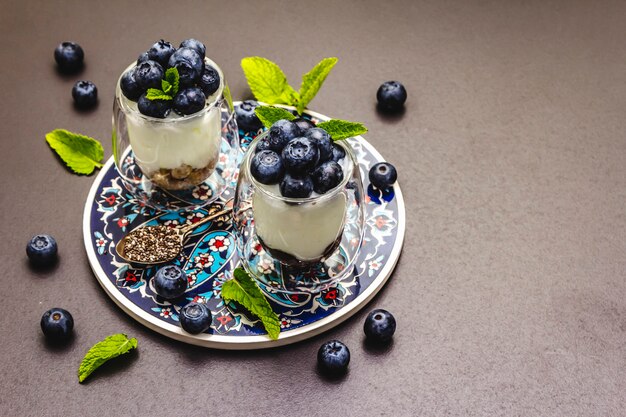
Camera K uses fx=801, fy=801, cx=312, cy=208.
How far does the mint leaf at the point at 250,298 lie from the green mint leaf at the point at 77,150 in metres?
0.49

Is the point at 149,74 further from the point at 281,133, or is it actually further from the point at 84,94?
the point at 84,94

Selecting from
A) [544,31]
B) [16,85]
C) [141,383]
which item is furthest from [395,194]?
[16,85]

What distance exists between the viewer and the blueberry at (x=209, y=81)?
5.11ft

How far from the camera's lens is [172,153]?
1595 mm

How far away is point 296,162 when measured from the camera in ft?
4.37

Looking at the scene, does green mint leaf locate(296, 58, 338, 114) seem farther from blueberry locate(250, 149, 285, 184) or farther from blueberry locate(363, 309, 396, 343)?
blueberry locate(363, 309, 396, 343)

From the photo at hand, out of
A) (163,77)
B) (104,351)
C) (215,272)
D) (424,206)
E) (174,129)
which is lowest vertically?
(104,351)

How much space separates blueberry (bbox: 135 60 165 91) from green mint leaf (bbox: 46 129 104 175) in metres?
0.35

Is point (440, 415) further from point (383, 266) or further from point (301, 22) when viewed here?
point (301, 22)

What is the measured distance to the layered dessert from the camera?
150 centimetres

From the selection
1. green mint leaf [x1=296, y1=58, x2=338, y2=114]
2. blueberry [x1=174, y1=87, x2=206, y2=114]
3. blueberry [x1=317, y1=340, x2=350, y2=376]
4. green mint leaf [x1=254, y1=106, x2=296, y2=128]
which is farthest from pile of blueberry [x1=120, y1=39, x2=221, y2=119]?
blueberry [x1=317, y1=340, x2=350, y2=376]

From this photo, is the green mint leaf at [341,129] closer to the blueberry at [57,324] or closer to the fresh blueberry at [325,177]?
the fresh blueberry at [325,177]

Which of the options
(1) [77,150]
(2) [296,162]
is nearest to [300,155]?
(2) [296,162]

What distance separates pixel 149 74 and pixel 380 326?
2.06ft
